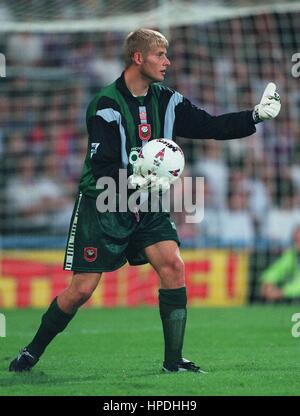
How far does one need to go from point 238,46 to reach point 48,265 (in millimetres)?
4506

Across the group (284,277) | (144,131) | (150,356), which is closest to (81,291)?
(144,131)

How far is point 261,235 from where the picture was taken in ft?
47.1

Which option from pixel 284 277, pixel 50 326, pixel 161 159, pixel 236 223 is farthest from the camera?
pixel 236 223

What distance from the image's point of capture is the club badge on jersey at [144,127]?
6.99 meters

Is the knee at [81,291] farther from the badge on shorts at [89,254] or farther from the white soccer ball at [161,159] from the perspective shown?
the white soccer ball at [161,159]

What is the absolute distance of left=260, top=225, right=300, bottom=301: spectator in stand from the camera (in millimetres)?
13734

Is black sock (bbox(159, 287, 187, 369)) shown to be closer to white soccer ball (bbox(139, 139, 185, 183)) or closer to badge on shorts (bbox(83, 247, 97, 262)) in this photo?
badge on shorts (bbox(83, 247, 97, 262))

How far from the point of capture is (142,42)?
706 centimetres

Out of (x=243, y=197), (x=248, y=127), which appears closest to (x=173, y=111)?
(x=248, y=127)

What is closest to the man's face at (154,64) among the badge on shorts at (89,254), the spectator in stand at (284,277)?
the badge on shorts at (89,254)

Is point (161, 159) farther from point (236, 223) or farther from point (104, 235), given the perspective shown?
point (236, 223)

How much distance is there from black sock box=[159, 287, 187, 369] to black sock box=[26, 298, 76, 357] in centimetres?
61

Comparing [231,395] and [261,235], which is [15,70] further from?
[231,395]

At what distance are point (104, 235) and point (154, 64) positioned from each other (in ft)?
3.75
